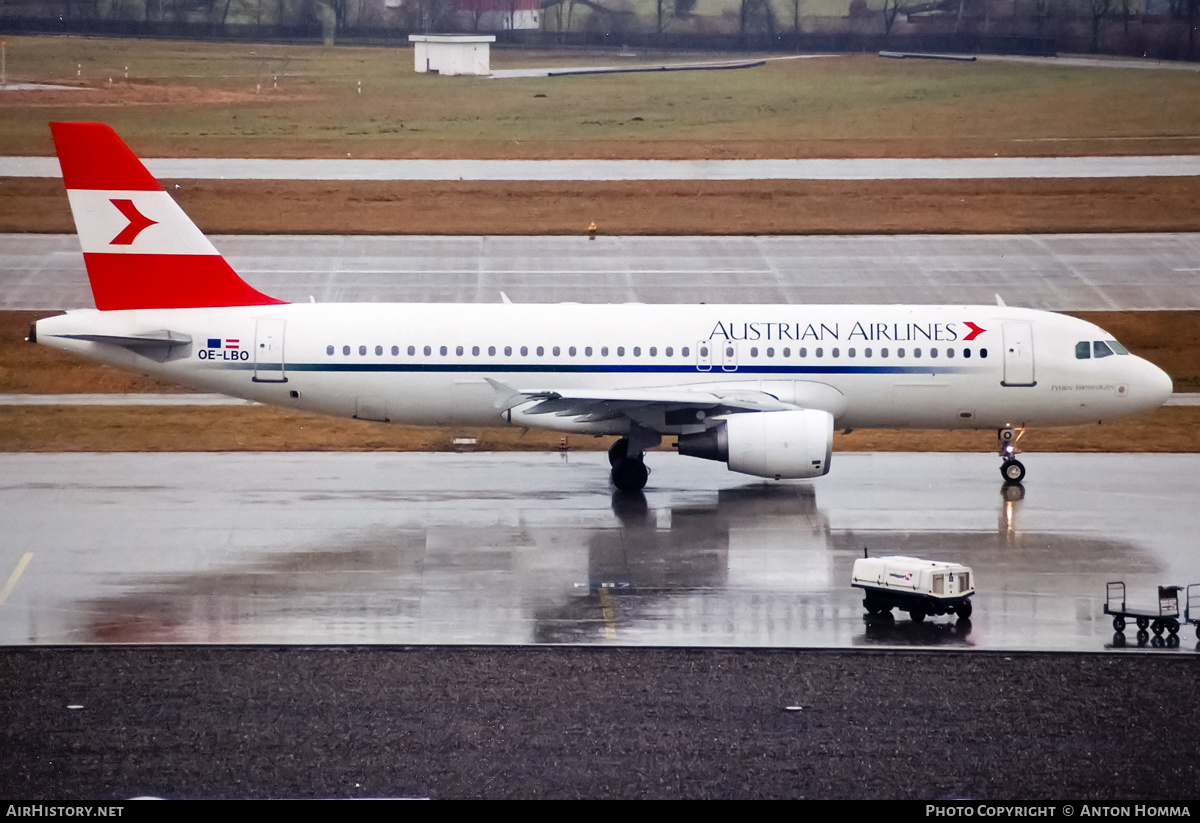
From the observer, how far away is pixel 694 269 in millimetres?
50438

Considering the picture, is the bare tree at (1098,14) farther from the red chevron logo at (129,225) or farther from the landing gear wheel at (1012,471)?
the red chevron logo at (129,225)

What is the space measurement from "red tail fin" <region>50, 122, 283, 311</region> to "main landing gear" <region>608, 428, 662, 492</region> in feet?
30.0

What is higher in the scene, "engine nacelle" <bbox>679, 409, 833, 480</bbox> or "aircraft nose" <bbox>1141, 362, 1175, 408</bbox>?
"aircraft nose" <bbox>1141, 362, 1175, 408</bbox>

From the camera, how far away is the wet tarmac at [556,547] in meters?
21.5

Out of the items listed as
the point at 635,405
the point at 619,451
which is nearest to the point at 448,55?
the point at 619,451

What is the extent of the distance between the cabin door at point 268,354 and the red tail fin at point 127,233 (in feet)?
4.85

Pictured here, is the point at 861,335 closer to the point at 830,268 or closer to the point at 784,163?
the point at 830,268

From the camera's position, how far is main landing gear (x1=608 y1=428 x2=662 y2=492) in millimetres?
29625

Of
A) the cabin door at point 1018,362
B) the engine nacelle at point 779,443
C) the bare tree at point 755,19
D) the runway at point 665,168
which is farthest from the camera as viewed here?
the bare tree at point 755,19

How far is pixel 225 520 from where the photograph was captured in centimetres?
2755

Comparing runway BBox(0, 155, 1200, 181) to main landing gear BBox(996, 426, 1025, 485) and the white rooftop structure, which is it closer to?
the white rooftop structure

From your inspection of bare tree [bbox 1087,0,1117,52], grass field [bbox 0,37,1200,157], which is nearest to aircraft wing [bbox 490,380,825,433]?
grass field [bbox 0,37,1200,157]

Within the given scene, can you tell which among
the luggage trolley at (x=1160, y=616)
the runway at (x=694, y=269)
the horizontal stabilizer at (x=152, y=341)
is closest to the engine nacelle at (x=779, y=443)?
the luggage trolley at (x=1160, y=616)

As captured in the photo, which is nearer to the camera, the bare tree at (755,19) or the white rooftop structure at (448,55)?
the white rooftop structure at (448,55)
